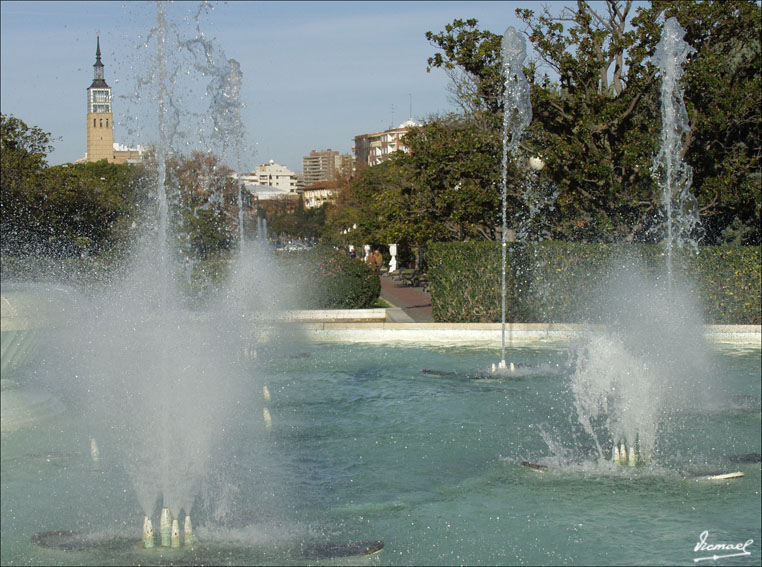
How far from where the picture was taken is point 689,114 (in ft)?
60.5

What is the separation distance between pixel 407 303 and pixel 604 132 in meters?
6.77

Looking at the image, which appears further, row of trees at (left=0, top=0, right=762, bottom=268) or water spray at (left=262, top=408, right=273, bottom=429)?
row of trees at (left=0, top=0, right=762, bottom=268)

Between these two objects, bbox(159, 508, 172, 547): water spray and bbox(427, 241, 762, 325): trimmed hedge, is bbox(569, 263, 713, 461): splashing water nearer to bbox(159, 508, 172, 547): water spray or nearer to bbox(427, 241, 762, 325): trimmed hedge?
bbox(427, 241, 762, 325): trimmed hedge

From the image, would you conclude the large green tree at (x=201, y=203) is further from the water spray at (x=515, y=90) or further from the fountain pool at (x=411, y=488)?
the fountain pool at (x=411, y=488)

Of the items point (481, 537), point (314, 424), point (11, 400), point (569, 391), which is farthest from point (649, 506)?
point (11, 400)

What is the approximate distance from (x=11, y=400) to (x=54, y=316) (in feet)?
3.12

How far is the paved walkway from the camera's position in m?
17.7

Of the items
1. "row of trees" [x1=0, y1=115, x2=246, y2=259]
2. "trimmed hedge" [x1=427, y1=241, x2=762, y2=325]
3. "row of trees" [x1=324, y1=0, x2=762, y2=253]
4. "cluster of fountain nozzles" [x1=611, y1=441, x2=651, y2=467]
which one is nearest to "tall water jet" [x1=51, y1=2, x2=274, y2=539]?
"cluster of fountain nozzles" [x1=611, y1=441, x2=651, y2=467]

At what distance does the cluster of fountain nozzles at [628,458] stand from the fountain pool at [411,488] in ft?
0.30

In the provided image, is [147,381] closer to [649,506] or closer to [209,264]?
[649,506]

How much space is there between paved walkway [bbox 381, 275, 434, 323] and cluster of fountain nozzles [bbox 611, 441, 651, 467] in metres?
9.62

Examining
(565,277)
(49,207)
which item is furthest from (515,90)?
(49,207)

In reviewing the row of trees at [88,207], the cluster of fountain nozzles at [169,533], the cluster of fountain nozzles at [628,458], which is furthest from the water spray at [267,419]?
the row of trees at [88,207]

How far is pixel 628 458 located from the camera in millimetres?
7191
